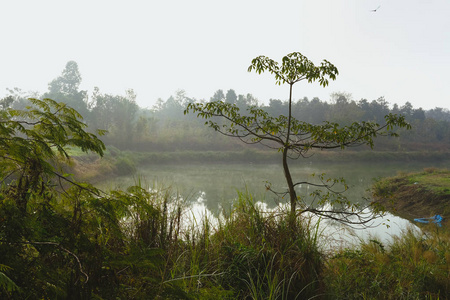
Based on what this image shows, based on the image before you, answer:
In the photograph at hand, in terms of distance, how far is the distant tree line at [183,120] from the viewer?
2098 centimetres

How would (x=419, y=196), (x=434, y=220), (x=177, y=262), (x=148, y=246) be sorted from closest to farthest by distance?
1. (x=148, y=246)
2. (x=177, y=262)
3. (x=434, y=220)
4. (x=419, y=196)

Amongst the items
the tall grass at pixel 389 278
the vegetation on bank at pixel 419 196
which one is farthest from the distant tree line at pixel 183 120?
the tall grass at pixel 389 278

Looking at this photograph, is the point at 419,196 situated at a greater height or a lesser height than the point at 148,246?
lesser

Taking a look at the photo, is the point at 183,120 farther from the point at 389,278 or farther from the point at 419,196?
the point at 389,278

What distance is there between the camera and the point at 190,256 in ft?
7.49

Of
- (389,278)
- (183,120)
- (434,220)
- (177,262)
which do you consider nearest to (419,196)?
(434,220)

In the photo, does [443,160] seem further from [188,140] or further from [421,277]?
[421,277]

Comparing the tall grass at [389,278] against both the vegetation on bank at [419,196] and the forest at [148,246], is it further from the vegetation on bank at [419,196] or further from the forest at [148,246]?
the vegetation on bank at [419,196]

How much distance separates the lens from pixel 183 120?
2911 cm

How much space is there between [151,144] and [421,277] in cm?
2070

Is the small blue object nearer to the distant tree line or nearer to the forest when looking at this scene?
the forest

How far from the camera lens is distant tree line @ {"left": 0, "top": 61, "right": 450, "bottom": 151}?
68.8 ft

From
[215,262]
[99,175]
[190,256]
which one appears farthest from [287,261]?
[99,175]

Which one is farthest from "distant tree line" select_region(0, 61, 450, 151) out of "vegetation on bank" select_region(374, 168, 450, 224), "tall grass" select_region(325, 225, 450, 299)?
"tall grass" select_region(325, 225, 450, 299)
